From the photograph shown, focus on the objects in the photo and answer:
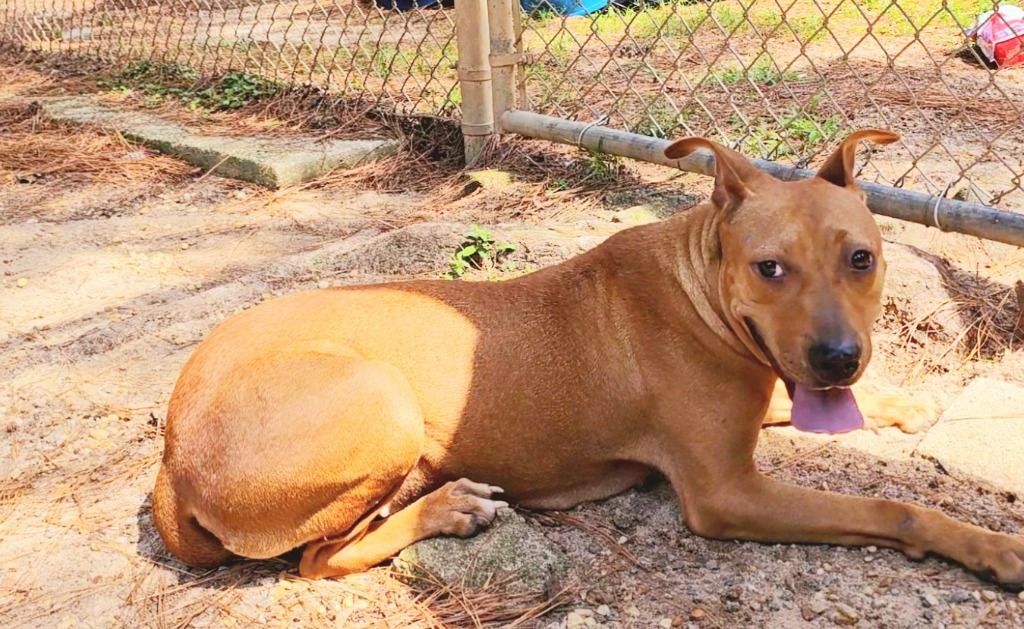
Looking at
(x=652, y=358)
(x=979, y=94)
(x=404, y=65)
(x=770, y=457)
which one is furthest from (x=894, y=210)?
(x=404, y=65)

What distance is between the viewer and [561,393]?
3.10 meters

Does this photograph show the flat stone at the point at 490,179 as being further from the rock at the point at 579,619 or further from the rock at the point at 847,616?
the rock at the point at 847,616

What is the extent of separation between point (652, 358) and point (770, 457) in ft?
2.07

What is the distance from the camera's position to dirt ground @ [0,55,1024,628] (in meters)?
2.75

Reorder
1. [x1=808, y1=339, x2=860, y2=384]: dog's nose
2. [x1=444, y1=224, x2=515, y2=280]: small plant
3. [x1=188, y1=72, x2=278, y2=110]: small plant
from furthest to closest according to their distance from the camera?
[x1=188, y1=72, x2=278, y2=110]: small plant < [x1=444, y1=224, x2=515, y2=280]: small plant < [x1=808, y1=339, x2=860, y2=384]: dog's nose

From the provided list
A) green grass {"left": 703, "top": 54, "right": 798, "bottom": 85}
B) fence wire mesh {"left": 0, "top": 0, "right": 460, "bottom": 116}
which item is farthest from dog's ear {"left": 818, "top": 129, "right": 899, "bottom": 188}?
green grass {"left": 703, "top": 54, "right": 798, "bottom": 85}

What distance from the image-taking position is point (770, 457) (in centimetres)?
335

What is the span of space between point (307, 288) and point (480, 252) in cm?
80

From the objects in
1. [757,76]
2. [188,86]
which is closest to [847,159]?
[757,76]

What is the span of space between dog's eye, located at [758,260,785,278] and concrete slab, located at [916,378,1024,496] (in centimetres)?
104

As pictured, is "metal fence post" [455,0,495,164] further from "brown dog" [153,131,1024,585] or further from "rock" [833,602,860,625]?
"rock" [833,602,860,625]

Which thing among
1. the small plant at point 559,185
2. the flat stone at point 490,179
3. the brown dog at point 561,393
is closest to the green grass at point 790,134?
the small plant at point 559,185

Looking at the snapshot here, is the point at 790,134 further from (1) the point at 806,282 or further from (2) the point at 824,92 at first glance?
(1) the point at 806,282

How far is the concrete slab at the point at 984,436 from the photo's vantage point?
3145 millimetres
